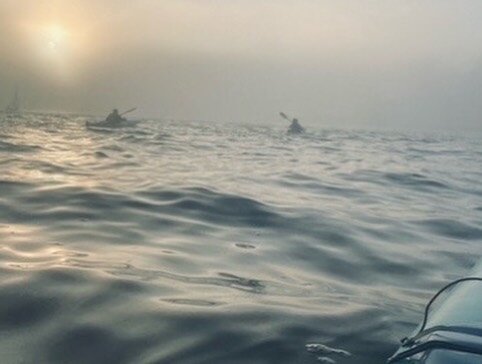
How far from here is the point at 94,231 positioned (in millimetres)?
6516

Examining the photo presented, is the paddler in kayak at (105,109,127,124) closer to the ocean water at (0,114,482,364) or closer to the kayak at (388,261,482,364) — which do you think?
the ocean water at (0,114,482,364)

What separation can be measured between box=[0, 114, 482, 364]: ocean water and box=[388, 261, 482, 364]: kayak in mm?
611

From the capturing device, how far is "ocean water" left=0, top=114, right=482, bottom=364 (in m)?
3.50

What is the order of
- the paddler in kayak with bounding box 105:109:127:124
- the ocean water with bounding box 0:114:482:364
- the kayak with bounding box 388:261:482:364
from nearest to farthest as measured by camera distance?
the kayak with bounding box 388:261:482:364 → the ocean water with bounding box 0:114:482:364 → the paddler in kayak with bounding box 105:109:127:124

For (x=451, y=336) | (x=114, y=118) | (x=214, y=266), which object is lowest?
(x=214, y=266)

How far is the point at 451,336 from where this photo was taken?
2.55 m

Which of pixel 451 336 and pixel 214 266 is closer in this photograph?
pixel 451 336

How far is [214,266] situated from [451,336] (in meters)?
3.10

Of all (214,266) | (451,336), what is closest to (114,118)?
(214,266)

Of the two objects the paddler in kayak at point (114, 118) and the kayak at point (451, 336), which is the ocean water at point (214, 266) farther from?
the paddler in kayak at point (114, 118)

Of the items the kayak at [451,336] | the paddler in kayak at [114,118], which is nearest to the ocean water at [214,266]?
the kayak at [451,336]

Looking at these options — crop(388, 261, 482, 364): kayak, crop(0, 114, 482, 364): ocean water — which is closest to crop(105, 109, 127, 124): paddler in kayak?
crop(0, 114, 482, 364): ocean water

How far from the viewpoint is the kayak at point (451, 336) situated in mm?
2379

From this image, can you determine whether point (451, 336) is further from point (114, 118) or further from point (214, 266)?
point (114, 118)
